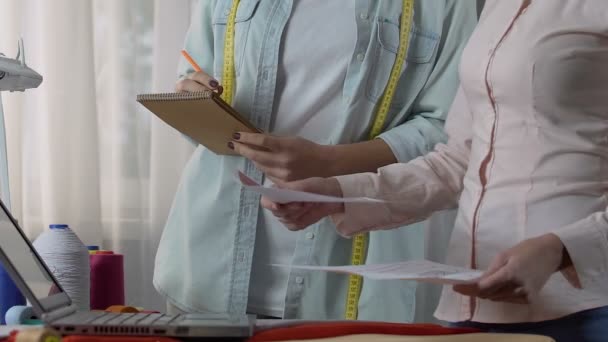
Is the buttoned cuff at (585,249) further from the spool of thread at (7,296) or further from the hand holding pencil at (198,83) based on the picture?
the spool of thread at (7,296)

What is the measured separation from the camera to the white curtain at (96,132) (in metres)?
2.29

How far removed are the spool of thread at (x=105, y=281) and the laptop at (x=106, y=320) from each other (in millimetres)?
636

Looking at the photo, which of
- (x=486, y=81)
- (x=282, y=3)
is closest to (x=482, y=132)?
(x=486, y=81)

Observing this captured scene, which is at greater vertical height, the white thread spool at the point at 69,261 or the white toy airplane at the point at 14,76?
the white toy airplane at the point at 14,76

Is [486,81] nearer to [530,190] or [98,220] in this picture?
[530,190]

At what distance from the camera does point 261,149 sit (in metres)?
1.33

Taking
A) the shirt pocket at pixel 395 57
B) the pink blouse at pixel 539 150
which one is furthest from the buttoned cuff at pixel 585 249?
the shirt pocket at pixel 395 57

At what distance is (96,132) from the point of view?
231cm

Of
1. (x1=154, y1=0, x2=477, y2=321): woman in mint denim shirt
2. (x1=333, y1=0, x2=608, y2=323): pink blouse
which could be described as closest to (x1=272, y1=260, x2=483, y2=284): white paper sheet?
(x1=333, y1=0, x2=608, y2=323): pink blouse

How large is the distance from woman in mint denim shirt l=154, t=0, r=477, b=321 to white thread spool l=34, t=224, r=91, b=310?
0.63 feet

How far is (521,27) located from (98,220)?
1.57 metres

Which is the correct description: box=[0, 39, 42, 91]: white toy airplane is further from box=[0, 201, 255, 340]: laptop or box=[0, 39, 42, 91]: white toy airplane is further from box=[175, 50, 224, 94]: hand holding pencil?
box=[0, 201, 255, 340]: laptop

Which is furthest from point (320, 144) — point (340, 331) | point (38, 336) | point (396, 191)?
point (38, 336)

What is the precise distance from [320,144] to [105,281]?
19.4 inches
